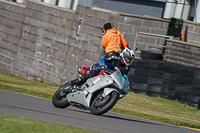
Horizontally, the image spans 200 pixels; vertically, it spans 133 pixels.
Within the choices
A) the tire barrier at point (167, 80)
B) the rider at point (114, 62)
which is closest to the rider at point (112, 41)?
the rider at point (114, 62)

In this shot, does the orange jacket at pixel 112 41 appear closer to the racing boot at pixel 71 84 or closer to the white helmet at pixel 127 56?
the white helmet at pixel 127 56

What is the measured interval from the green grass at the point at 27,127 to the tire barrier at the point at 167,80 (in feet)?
26.0

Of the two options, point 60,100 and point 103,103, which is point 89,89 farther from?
point 60,100

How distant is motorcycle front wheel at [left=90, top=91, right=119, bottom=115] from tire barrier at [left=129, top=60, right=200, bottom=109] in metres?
5.76

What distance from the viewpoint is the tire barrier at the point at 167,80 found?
45.8 feet

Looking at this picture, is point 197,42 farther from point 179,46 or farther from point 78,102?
point 78,102

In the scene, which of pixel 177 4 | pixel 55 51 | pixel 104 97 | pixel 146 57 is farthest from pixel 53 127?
pixel 177 4

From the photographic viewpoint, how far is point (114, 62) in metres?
9.43

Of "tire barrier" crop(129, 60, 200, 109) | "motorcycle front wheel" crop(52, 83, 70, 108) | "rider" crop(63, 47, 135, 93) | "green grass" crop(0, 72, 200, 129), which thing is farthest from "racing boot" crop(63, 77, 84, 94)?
"tire barrier" crop(129, 60, 200, 109)

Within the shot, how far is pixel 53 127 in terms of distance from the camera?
21.4ft

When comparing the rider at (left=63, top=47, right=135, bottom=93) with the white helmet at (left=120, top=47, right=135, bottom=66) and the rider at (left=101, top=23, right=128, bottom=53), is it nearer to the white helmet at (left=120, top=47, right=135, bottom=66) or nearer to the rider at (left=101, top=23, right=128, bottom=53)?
the white helmet at (left=120, top=47, right=135, bottom=66)

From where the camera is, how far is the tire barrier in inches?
549

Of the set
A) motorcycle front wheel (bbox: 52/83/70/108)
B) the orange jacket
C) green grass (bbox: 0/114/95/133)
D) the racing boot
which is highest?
the orange jacket

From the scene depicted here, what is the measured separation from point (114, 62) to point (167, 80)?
5473mm
